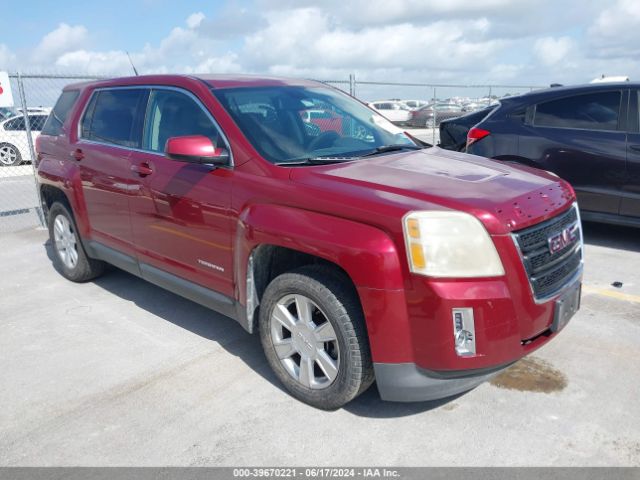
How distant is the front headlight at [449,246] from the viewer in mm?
2578

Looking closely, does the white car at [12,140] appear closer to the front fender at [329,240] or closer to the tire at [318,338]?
the front fender at [329,240]

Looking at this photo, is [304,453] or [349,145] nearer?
[304,453]

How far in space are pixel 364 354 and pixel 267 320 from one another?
693 millimetres

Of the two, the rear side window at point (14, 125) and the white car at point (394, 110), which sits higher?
the rear side window at point (14, 125)

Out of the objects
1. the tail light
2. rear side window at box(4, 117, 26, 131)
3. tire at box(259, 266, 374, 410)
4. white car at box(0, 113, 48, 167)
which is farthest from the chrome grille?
rear side window at box(4, 117, 26, 131)

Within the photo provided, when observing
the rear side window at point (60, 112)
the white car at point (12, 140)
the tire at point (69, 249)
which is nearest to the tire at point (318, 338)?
the tire at point (69, 249)

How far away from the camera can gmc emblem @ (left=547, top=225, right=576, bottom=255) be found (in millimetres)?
2912

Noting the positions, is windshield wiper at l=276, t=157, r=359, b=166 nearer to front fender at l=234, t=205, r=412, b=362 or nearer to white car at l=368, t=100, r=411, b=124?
front fender at l=234, t=205, r=412, b=362

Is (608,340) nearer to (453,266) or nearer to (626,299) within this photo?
(626,299)

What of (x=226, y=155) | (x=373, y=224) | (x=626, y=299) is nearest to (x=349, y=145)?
(x=226, y=155)

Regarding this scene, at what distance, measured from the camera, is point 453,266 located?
8.50ft

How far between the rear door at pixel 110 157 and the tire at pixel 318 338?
1611 mm

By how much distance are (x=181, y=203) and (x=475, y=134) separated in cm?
415

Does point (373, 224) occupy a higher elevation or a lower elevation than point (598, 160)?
higher
